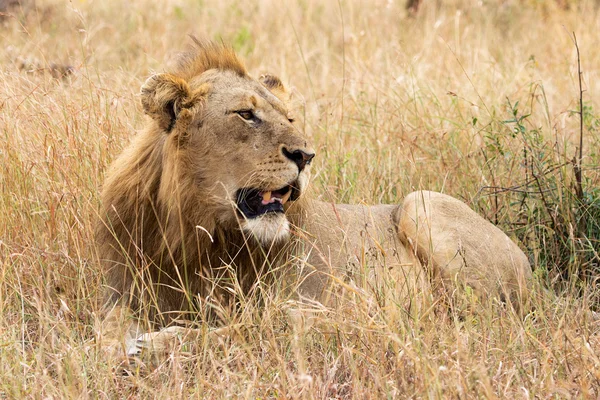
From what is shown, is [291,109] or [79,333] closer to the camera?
[79,333]

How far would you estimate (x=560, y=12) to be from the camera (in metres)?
10.0

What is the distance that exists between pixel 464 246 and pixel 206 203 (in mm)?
1451

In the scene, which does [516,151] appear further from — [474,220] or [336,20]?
[336,20]

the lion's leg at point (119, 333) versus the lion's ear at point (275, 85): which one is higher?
the lion's ear at point (275, 85)

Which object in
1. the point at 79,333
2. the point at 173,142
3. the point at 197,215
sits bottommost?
the point at 79,333

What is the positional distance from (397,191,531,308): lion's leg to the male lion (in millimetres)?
357

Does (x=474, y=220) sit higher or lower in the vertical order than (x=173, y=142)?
lower

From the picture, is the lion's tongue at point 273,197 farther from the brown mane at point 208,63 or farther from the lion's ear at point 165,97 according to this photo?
the brown mane at point 208,63

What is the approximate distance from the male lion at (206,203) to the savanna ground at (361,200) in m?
0.23

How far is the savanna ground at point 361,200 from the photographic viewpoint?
3.19 m

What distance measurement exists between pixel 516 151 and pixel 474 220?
2.91 ft

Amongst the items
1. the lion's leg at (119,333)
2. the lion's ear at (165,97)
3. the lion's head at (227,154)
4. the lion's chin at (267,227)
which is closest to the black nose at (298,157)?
the lion's head at (227,154)

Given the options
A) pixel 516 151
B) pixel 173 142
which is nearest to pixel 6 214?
pixel 173 142

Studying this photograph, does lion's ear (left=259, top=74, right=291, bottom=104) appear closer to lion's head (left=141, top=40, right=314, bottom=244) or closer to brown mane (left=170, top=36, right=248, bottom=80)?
brown mane (left=170, top=36, right=248, bottom=80)
